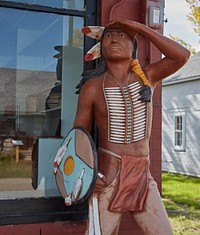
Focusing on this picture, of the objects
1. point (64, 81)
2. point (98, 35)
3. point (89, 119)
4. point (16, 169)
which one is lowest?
point (16, 169)

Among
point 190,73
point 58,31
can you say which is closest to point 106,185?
point 58,31

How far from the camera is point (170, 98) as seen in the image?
14930 millimetres

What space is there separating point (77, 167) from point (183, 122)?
11562mm

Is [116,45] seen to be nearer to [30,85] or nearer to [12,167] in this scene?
[30,85]

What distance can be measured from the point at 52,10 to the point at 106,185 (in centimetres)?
195

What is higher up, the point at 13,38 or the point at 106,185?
the point at 13,38

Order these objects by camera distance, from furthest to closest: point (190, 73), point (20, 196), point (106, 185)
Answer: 1. point (190, 73)
2. point (20, 196)
3. point (106, 185)

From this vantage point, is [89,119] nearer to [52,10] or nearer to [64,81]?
[64,81]

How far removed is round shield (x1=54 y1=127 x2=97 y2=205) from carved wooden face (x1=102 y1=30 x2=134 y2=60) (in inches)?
23.6

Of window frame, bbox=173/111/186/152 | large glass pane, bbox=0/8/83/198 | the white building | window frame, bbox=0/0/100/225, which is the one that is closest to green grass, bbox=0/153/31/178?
large glass pane, bbox=0/8/83/198

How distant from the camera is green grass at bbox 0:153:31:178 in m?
4.02

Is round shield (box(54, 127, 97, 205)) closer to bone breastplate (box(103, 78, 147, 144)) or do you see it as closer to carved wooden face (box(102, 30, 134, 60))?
bone breastplate (box(103, 78, 147, 144))

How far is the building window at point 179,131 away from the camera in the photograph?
14.2 metres

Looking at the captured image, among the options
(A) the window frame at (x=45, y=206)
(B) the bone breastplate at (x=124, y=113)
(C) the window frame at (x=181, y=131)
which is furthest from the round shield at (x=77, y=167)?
(C) the window frame at (x=181, y=131)
